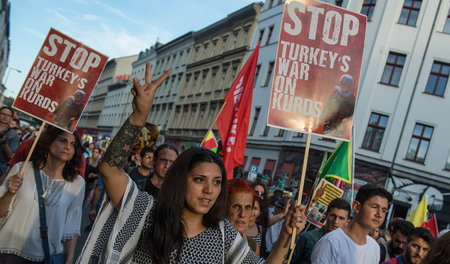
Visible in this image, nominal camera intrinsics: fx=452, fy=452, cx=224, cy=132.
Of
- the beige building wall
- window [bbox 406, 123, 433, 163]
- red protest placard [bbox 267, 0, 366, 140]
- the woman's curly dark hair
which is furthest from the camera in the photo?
the beige building wall

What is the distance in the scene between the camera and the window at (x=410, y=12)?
22531 mm

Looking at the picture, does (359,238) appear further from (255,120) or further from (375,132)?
(255,120)

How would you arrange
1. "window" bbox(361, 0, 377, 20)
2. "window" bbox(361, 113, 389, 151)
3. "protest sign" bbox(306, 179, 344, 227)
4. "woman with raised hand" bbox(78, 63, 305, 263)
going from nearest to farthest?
"woman with raised hand" bbox(78, 63, 305, 263)
"protest sign" bbox(306, 179, 344, 227)
"window" bbox(361, 113, 389, 151)
"window" bbox(361, 0, 377, 20)

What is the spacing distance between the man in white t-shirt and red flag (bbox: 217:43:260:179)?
8.69ft

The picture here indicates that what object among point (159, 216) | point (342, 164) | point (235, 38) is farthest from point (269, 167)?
point (159, 216)

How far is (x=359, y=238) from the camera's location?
413cm

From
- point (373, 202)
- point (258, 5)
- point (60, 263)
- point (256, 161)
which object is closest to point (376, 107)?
point (256, 161)

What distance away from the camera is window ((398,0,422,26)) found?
73.9ft

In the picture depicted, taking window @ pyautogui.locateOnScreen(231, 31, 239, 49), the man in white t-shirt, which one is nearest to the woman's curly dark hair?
the man in white t-shirt

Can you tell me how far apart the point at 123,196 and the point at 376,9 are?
23.5m

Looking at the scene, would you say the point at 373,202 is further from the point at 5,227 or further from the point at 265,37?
the point at 265,37

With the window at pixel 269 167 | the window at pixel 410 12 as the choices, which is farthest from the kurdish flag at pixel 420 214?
the window at pixel 269 167

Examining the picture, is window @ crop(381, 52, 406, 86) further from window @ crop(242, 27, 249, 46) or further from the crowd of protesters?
the crowd of protesters

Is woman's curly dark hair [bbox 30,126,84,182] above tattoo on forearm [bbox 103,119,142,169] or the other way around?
the other way around
